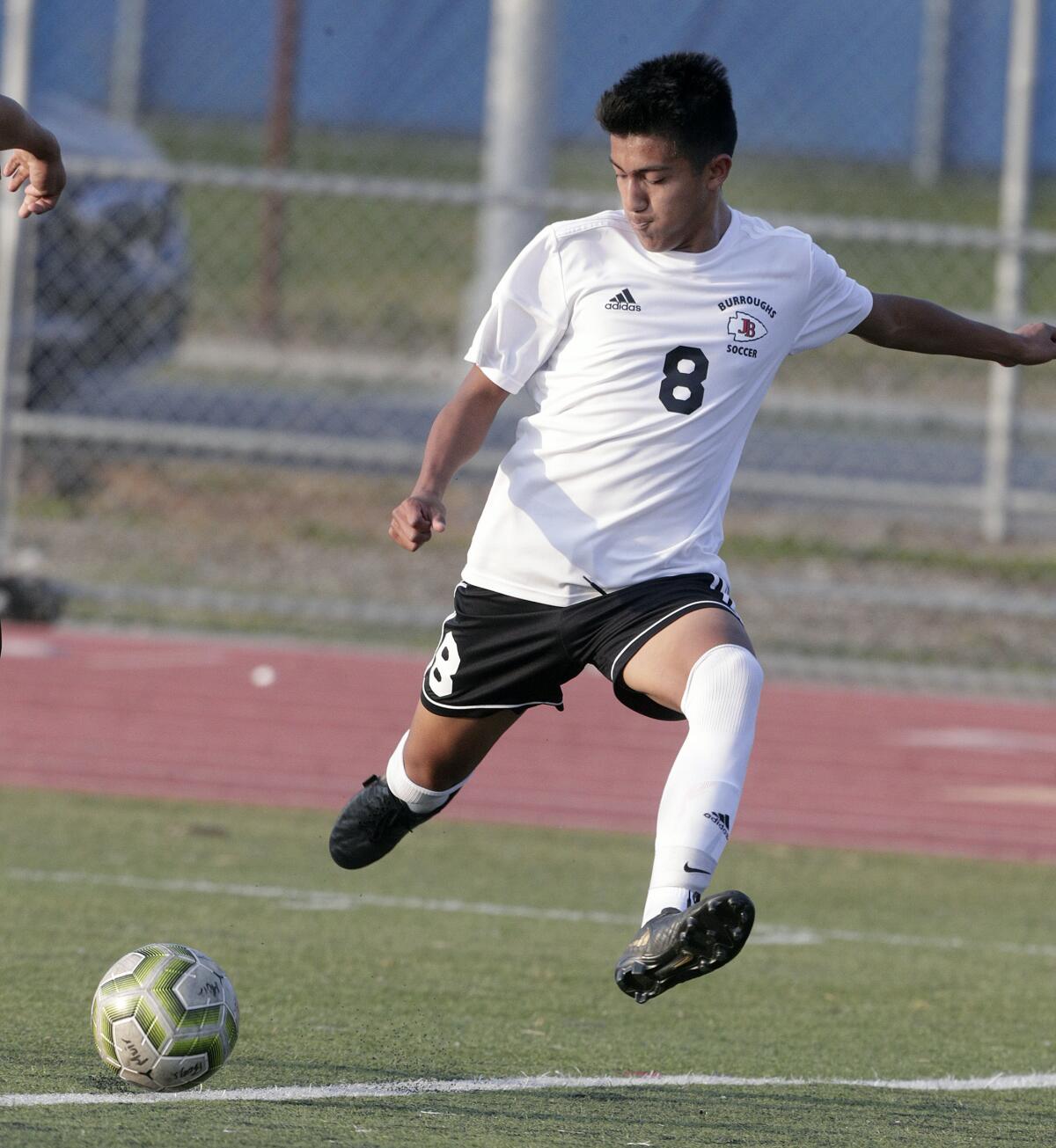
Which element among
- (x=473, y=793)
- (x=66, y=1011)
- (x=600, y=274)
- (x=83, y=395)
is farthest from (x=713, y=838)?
(x=83, y=395)

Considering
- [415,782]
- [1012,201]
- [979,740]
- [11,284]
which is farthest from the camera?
[1012,201]

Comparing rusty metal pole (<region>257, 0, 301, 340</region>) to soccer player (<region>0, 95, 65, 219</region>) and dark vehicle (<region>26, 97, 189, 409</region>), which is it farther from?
soccer player (<region>0, 95, 65, 219</region>)

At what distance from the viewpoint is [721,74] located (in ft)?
16.2

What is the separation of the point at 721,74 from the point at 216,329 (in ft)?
27.0

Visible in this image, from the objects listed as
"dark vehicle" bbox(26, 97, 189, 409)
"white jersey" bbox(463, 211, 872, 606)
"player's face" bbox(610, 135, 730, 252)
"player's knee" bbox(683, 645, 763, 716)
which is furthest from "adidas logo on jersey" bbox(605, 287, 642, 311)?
"dark vehicle" bbox(26, 97, 189, 409)

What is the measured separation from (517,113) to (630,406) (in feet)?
21.4

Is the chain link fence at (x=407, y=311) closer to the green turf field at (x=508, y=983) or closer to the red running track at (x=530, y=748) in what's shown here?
the red running track at (x=530, y=748)

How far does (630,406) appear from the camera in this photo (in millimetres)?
4879

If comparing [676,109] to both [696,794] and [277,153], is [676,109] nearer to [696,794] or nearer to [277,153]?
[696,794]

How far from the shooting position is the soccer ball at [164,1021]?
4250 mm

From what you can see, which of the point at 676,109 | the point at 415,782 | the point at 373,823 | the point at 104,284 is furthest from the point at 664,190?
the point at 104,284

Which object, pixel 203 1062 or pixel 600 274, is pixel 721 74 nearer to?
pixel 600 274

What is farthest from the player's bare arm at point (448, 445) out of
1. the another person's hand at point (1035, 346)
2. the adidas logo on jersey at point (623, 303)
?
the another person's hand at point (1035, 346)

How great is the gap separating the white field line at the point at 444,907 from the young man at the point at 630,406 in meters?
1.93
